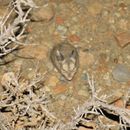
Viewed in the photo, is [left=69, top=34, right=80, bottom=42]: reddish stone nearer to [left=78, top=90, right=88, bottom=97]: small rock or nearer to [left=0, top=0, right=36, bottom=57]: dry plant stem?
[left=78, top=90, right=88, bottom=97]: small rock

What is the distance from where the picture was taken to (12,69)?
3.16 m

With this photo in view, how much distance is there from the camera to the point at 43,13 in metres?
3.40

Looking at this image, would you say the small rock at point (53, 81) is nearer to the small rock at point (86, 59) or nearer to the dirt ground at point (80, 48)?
the dirt ground at point (80, 48)

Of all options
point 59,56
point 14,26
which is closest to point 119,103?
point 59,56

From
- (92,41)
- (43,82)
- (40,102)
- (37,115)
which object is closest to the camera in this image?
(40,102)

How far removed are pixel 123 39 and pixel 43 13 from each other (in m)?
0.61

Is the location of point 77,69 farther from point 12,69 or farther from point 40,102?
point 40,102

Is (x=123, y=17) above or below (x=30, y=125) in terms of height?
above

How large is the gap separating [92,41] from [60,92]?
48cm

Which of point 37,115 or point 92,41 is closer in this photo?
point 37,115

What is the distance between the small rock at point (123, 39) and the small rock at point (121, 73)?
178 mm

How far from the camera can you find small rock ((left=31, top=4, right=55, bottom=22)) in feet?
11.1

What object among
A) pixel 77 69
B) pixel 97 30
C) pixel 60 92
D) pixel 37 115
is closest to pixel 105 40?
pixel 97 30

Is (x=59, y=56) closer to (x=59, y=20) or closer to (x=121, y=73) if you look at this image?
(x=59, y=20)
